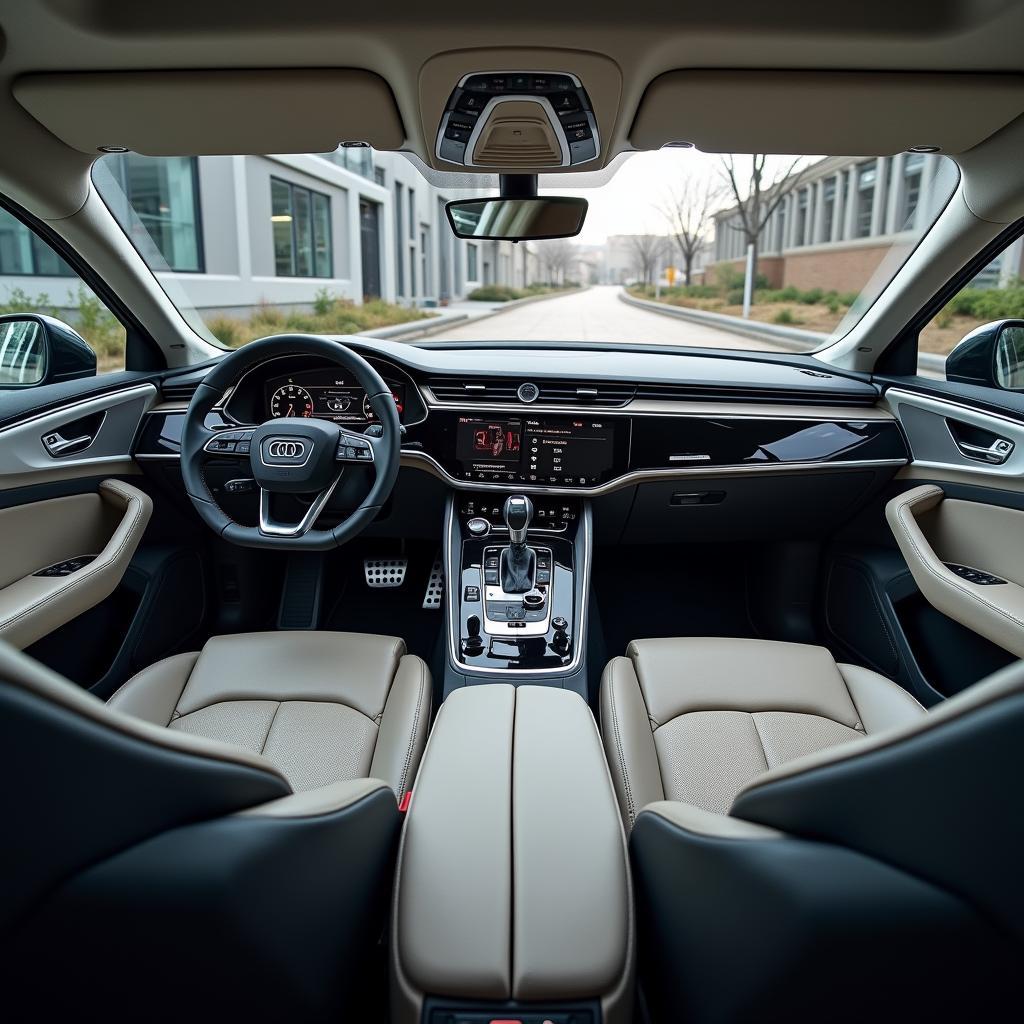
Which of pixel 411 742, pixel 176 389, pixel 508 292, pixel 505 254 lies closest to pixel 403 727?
pixel 411 742

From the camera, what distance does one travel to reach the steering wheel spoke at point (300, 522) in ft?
7.59

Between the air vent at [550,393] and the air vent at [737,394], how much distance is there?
0.10m

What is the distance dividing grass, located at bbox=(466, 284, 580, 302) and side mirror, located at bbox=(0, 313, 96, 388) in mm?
9389

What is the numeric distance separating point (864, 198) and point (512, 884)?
528cm

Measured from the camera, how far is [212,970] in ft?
2.64

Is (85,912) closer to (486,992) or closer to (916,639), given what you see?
(486,992)

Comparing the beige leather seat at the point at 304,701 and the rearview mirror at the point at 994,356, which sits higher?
the rearview mirror at the point at 994,356

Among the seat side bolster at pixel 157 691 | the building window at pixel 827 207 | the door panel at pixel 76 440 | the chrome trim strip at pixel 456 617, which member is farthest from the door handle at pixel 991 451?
the building window at pixel 827 207

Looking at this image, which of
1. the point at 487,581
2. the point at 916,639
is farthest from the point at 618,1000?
the point at 916,639

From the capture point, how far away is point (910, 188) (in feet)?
9.56

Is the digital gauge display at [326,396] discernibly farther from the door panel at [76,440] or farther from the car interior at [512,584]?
the door panel at [76,440]

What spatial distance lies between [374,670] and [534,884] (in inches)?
45.6

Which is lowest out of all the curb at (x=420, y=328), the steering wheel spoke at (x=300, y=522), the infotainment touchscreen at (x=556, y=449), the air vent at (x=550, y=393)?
the steering wheel spoke at (x=300, y=522)

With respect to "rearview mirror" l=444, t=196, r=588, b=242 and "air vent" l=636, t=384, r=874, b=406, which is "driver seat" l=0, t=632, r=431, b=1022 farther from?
"air vent" l=636, t=384, r=874, b=406
